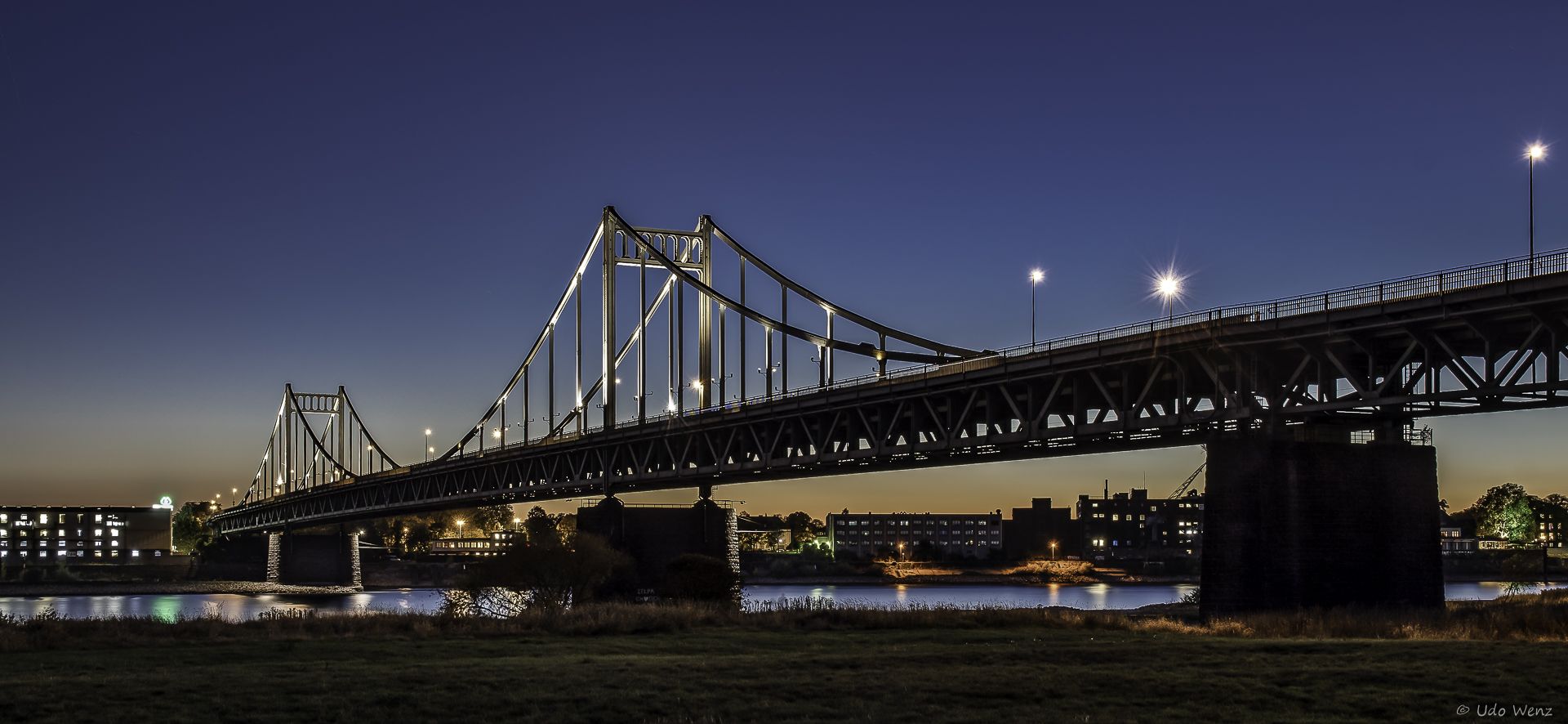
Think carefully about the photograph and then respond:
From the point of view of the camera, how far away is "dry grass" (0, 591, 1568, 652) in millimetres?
31250

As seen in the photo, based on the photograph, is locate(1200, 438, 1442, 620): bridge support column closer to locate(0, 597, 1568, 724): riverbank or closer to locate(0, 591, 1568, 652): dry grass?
locate(0, 591, 1568, 652): dry grass

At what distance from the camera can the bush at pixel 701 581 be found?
52.2m

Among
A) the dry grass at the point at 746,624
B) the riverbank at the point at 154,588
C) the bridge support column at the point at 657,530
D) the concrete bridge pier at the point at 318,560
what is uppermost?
the bridge support column at the point at 657,530

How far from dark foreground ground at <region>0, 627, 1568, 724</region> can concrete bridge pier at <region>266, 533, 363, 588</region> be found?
136 metres

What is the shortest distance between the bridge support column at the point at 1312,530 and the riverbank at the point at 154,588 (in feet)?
376

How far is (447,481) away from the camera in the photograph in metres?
112

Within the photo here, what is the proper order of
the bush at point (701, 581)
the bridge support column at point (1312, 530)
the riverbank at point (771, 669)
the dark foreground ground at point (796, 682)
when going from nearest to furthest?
the dark foreground ground at point (796, 682) < the riverbank at point (771, 669) < the bridge support column at point (1312, 530) < the bush at point (701, 581)

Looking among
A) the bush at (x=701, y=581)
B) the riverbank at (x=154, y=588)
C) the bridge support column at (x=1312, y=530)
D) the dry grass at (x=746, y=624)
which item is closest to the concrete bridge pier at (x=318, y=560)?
the riverbank at (x=154, y=588)

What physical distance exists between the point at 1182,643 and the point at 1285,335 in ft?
53.2

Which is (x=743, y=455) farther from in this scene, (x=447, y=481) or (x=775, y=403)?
(x=447, y=481)

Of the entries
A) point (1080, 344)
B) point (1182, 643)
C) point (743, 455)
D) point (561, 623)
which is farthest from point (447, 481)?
point (1182, 643)

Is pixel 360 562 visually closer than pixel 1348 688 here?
No

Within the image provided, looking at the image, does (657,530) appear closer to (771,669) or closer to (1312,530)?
(1312,530)

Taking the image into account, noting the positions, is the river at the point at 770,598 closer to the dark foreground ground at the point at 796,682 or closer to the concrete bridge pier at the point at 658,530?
the concrete bridge pier at the point at 658,530
